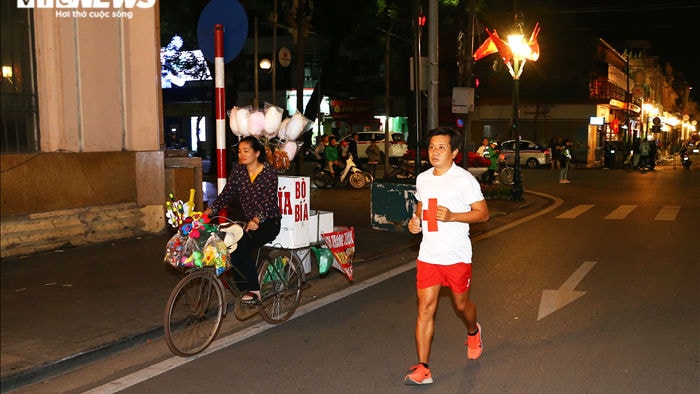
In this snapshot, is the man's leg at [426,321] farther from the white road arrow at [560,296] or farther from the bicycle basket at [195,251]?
the white road arrow at [560,296]

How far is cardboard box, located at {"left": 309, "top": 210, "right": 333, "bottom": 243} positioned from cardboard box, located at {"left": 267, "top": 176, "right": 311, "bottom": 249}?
0.22 metres

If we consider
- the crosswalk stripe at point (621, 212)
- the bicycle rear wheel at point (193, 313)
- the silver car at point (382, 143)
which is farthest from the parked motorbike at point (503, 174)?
the bicycle rear wheel at point (193, 313)

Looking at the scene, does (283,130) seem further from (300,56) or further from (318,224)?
(300,56)

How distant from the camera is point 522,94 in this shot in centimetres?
4791

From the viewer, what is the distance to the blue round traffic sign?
7836 mm

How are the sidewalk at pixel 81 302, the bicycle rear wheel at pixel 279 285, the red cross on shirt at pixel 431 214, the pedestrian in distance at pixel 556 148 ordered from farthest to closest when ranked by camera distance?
the pedestrian in distance at pixel 556 148 < the bicycle rear wheel at pixel 279 285 < the sidewalk at pixel 81 302 < the red cross on shirt at pixel 431 214

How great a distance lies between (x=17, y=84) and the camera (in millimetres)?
9742

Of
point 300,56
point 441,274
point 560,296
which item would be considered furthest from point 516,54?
point 441,274

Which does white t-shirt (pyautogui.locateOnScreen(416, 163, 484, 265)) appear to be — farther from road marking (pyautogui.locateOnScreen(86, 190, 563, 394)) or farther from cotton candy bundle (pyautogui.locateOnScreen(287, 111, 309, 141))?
cotton candy bundle (pyautogui.locateOnScreen(287, 111, 309, 141))

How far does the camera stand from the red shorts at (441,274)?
16.7 feet

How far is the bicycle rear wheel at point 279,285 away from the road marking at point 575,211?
9983 mm

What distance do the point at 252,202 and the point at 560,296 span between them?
383 centimetres

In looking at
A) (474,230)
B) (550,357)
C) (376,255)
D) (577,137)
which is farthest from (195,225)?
(577,137)

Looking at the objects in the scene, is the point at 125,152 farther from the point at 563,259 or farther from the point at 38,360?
the point at 563,259
